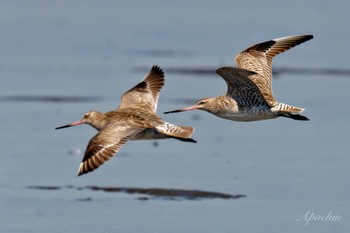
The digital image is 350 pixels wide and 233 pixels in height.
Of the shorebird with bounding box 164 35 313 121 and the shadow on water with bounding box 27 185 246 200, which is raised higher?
the shorebird with bounding box 164 35 313 121

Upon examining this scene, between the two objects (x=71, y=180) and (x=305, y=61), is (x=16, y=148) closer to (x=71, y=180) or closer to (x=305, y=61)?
(x=71, y=180)

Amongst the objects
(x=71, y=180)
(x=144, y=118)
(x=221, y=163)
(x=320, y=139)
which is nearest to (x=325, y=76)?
(x=320, y=139)

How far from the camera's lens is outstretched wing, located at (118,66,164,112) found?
10.9 metres

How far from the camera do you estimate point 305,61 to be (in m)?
18.7

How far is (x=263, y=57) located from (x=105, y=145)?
2898mm

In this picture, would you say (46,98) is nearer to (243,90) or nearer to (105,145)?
(243,90)

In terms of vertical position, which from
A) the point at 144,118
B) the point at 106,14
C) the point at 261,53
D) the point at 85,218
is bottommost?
the point at 85,218

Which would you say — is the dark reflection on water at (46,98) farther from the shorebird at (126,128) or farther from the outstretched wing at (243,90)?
the outstretched wing at (243,90)

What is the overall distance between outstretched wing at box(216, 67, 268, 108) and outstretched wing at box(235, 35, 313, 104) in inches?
17.6

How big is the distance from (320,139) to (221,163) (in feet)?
5.30

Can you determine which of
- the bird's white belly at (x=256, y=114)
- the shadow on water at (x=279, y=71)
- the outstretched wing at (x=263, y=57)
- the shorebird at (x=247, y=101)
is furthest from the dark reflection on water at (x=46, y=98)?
the bird's white belly at (x=256, y=114)

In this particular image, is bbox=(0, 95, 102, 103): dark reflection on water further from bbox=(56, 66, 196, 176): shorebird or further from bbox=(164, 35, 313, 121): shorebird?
bbox=(164, 35, 313, 121): shorebird

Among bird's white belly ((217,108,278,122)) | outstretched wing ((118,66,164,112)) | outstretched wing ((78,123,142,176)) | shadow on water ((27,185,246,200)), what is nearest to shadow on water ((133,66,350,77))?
outstretched wing ((118,66,164,112))
